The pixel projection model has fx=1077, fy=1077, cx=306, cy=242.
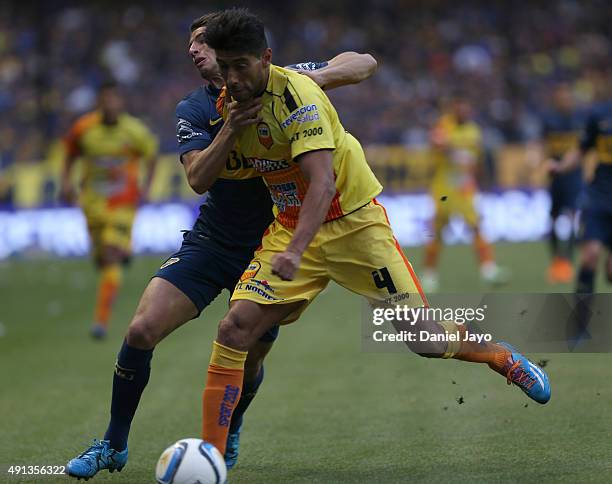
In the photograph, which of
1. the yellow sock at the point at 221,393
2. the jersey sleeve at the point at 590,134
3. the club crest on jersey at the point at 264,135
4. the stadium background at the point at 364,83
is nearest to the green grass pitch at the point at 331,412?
the yellow sock at the point at 221,393

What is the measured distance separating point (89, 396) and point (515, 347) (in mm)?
3654

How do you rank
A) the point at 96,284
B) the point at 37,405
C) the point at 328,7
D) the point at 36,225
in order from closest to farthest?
the point at 37,405, the point at 96,284, the point at 36,225, the point at 328,7

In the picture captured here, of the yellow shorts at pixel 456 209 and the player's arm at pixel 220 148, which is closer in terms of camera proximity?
the player's arm at pixel 220 148

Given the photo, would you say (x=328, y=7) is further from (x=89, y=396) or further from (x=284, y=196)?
(x=284, y=196)

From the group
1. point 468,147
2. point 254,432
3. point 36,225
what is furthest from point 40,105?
point 254,432

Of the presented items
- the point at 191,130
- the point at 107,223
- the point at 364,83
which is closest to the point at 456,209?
the point at 107,223


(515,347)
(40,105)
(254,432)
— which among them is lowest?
(40,105)

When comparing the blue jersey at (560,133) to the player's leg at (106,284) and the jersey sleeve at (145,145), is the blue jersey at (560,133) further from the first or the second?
the player's leg at (106,284)

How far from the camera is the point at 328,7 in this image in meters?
29.2

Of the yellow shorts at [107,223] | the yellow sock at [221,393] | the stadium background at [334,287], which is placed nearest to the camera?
the yellow sock at [221,393]

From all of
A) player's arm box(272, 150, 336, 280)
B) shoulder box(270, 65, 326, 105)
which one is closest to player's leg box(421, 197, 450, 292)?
shoulder box(270, 65, 326, 105)

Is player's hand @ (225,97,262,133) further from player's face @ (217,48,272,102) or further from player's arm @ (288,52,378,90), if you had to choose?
player's arm @ (288,52,378,90)

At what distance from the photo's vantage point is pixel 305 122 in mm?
5055

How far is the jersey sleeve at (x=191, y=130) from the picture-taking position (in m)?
5.50
